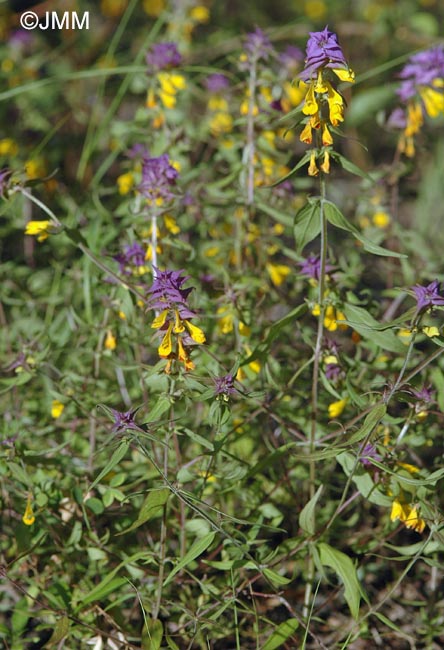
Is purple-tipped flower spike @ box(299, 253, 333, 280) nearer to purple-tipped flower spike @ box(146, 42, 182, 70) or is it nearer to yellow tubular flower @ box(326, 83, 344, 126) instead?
yellow tubular flower @ box(326, 83, 344, 126)

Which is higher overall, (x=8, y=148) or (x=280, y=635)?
(x=8, y=148)

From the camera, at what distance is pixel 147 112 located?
212 centimetres

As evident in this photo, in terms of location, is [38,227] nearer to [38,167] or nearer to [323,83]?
[323,83]

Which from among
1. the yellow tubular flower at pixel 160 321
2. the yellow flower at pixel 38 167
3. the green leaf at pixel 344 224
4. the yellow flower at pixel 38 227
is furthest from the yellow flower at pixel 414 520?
the yellow flower at pixel 38 167

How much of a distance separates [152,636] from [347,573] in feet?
1.19

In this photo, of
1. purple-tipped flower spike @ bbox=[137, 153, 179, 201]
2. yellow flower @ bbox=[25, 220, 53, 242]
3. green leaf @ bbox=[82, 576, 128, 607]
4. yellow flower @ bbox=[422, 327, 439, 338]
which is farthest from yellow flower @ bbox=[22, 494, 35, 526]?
yellow flower @ bbox=[422, 327, 439, 338]

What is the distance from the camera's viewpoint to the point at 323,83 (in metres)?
1.23

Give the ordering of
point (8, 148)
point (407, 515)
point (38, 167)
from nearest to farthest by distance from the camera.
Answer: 1. point (407, 515)
2. point (8, 148)
3. point (38, 167)

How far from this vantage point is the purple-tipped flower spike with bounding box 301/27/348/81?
3.92 ft

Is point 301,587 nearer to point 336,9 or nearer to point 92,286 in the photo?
point 92,286

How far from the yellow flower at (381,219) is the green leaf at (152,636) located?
4.26 feet

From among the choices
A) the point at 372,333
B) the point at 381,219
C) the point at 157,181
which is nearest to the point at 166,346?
the point at 372,333

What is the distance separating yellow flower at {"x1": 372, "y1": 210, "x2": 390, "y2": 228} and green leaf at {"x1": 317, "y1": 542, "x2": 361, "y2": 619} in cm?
107

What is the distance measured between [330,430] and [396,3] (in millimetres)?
3673
